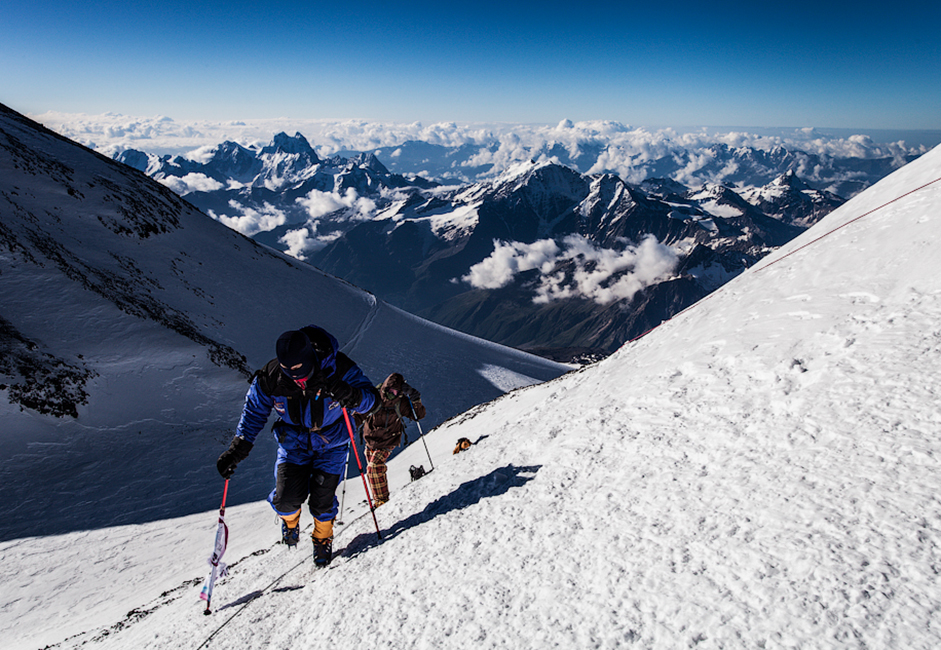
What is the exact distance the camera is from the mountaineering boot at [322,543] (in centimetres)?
715

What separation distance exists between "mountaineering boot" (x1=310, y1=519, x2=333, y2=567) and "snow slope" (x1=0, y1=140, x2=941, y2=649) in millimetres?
270

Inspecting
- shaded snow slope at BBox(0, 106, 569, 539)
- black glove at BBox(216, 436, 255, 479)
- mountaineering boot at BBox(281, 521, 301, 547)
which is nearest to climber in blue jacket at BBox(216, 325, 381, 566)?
black glove at BBox(216, 436, 255, 479)

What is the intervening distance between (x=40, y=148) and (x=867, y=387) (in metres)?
59.3

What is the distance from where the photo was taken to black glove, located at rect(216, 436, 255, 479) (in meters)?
6.95

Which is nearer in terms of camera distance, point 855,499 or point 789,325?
point 855,499

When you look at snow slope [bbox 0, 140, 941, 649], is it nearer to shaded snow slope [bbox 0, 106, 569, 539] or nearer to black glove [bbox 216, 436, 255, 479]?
black glove [bbox 216, 436, 255, 479]

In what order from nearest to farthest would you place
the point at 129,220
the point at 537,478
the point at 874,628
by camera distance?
the point at 874,628, the point at 537,478, the point at 129,220

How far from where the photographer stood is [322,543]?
7.28m

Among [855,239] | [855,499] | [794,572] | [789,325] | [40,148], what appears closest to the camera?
[794,572]

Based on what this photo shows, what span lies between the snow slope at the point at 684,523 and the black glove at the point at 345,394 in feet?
7.30

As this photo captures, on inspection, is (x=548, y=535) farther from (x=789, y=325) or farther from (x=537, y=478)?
(x=789, y=325)

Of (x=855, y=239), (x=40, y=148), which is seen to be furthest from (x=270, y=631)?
(x=40, y=148)

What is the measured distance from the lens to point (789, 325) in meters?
8.01

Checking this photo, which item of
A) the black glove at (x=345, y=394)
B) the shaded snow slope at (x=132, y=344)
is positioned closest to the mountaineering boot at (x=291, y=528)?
the black glove at (x=345, y=394)
